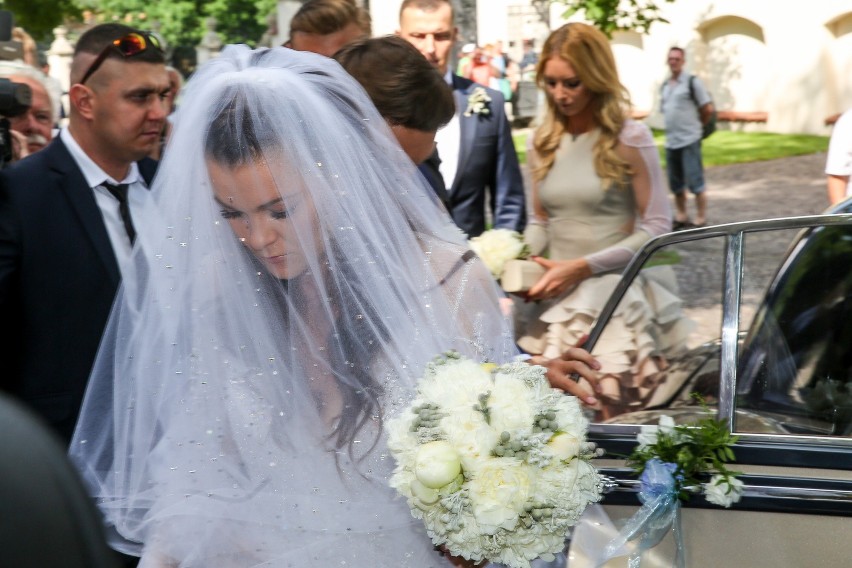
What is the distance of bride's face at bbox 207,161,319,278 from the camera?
2244mm

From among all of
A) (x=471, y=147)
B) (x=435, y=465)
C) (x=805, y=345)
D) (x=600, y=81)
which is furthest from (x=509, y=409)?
(x=471, y=147)

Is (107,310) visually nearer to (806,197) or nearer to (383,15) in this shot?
(806,197)

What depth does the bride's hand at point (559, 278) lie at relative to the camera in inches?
158

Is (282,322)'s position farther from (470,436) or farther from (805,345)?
(805,345)

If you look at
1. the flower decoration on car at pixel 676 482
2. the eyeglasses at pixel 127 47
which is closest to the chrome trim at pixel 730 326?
the flower decoration on car at pixel 676 482

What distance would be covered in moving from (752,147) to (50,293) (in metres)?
16.6

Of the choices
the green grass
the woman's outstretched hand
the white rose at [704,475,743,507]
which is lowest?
the green grass

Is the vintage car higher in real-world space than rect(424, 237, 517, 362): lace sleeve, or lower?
lower

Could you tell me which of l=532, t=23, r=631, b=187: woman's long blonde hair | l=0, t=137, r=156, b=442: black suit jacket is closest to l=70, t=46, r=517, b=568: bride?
l=0, t=137, r=156, b=442: black suit jacket

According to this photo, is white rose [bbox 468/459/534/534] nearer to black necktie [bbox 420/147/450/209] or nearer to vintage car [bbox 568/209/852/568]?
vintage car [bbox 568/209/852/568]

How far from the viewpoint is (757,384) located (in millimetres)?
2752

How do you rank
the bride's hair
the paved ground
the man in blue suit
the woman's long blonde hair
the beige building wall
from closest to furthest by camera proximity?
the bride's hair < the woman's long blonde hair < the man in blue suit < the paved ground < the beige building wall

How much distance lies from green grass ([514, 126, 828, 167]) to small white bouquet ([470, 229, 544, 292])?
12425 millimetres

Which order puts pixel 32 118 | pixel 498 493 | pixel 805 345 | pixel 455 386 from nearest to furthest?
pixel 498 493 → pixel 455 386 → pixel 805 345 → pixel 32 118
